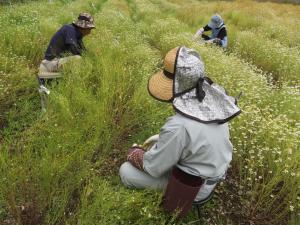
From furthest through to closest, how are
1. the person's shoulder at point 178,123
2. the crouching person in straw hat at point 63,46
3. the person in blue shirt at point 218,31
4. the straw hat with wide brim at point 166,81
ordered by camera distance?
the person in blue shirt at point 218,31 < the crouching person in straw hat at point 63,46 < the straw hat with wide brim at point 166,81 < the person's shoulder at point 178,123

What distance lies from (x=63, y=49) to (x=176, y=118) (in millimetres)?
2842

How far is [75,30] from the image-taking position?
4402 mm

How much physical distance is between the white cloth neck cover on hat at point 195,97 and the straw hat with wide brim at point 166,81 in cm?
8

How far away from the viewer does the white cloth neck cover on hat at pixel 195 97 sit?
6.98 feet

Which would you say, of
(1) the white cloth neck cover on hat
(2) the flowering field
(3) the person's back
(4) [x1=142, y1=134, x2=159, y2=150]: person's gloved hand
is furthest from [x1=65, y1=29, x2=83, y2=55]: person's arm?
(3) the person's back

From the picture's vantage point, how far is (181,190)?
2166 mm

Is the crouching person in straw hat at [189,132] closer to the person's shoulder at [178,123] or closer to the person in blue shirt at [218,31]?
the person's shoulder at [178,123]

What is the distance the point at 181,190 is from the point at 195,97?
652 millimetres

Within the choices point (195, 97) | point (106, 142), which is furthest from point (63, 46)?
point (195, 97)

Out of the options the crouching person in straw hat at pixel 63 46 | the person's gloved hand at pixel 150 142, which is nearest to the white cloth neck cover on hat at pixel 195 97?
the person's gloved hand at pixel 150 142

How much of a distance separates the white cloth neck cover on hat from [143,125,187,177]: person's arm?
14 centimetres

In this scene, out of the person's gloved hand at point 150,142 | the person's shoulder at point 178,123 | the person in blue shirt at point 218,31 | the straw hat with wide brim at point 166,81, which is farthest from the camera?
the person in blue shirt at point 218,31

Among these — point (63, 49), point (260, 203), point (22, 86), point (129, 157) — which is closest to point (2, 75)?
point (22, 86)

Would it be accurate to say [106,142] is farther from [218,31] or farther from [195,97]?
[218,31]
